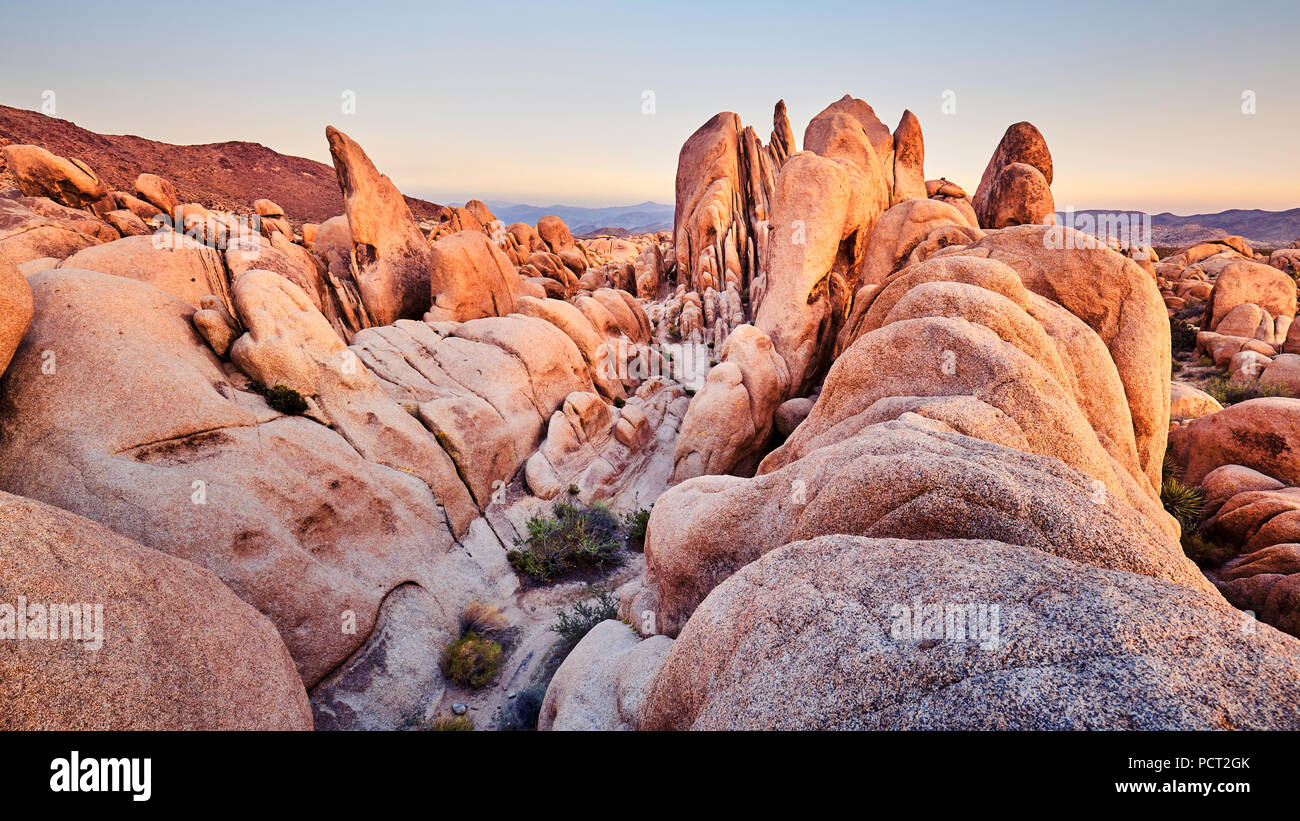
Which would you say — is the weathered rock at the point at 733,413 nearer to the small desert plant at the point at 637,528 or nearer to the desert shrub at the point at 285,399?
the small desert plant at the point at 637,528

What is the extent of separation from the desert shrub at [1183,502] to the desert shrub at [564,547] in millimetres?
14312

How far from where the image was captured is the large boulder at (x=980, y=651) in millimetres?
2770

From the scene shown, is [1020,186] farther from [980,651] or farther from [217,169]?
[217,169]

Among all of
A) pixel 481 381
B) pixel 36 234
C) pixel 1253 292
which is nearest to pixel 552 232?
pixel 36 234

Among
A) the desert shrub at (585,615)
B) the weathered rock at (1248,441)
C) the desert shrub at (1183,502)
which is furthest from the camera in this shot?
the weathered rock at (1248,441)

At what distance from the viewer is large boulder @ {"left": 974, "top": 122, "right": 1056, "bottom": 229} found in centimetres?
2417

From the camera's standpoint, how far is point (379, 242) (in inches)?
1008

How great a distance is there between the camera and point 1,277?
367 inches

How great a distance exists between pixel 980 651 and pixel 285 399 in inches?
645

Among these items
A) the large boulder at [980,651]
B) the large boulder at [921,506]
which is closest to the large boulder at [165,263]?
the large boulder at [921,506]

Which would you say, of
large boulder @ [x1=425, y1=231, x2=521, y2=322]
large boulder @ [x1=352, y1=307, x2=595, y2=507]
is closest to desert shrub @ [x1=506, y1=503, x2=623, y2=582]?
large boulder @ [x1=352, y1=307, x2=595, y2=507]

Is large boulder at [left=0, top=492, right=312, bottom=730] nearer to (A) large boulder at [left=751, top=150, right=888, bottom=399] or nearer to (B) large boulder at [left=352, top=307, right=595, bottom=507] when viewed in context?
(B) large boulder at [left=352, top=307, right=595, bottom=507]
